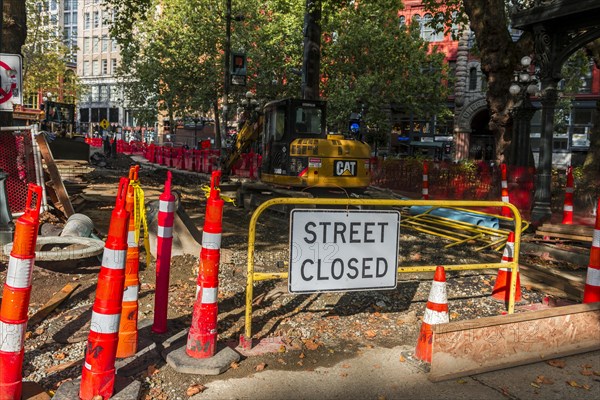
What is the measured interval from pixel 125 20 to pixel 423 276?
21368 mm

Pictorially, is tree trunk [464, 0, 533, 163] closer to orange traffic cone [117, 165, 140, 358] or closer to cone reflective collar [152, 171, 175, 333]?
cone reflective collar [152, 171, 175, 333]

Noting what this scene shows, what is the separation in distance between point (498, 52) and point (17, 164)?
536 inches

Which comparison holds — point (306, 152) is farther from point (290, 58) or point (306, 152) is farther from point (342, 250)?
point (290, 58)

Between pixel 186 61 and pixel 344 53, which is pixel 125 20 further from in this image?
pixel 344 53

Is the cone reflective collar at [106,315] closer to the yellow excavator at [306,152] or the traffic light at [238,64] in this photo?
the yellow excavator at [306,152]

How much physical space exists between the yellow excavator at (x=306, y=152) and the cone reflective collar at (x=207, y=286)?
8113mm

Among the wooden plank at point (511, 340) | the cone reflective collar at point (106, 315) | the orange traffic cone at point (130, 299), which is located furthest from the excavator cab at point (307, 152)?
the cone reflective collar at point (106, 315)

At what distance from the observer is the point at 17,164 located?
323 inches

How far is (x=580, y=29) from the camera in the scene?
1215cm

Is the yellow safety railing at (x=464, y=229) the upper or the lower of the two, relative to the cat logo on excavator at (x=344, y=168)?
lower

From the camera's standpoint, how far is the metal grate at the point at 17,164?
8148 millimetres

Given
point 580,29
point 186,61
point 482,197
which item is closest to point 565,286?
point 580,29

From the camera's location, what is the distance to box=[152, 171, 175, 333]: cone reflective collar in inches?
176

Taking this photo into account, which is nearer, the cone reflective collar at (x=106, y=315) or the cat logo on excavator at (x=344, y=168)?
the cone reflective collar at (x=106, y=315)
